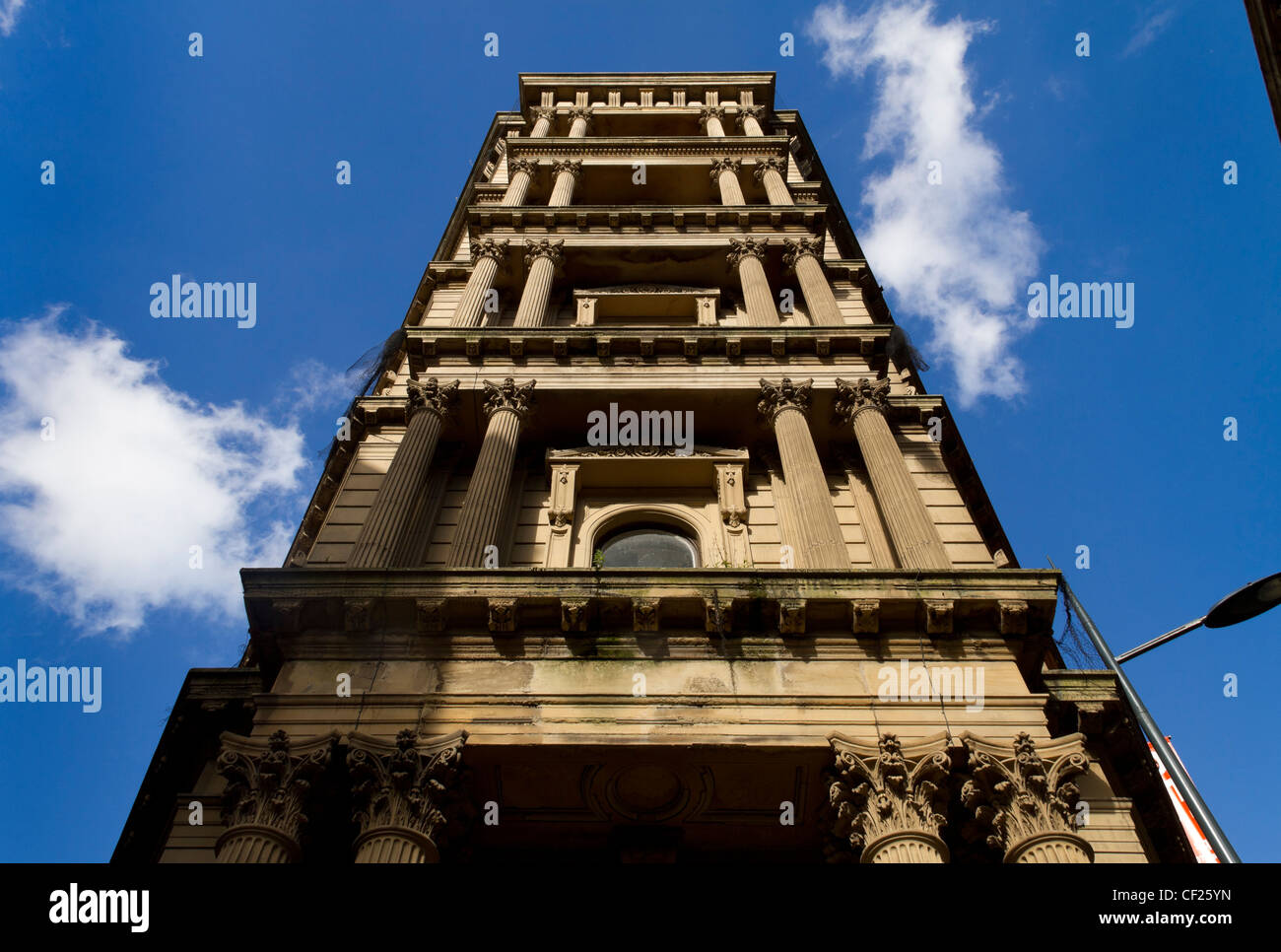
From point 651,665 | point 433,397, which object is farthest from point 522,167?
point 651,665

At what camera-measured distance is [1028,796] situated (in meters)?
10.3

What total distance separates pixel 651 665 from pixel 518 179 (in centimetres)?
2155

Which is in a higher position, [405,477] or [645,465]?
[645,465]

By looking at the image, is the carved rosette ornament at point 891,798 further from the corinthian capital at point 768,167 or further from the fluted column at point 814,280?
the corinthian capital at point 768,167

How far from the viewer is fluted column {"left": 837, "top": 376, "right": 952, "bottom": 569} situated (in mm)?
14031

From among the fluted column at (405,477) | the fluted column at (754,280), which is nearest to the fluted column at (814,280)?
the fluted column at (754,280)

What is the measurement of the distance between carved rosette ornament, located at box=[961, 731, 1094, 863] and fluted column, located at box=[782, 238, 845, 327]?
11173 millimetres

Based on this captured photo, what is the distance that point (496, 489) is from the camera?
15.8 meters

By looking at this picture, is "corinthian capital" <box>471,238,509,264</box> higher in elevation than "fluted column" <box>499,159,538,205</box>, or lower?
lower

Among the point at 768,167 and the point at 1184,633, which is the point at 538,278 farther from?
the point at 1184,633

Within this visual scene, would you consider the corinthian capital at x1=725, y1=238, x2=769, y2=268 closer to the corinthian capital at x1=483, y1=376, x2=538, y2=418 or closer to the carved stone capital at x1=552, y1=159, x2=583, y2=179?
the carved stone capital at x1=552, y1=159, x2=583, y2=179

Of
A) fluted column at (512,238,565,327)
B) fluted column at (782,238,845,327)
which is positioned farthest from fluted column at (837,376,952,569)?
fluted column at (512,238,565,327)

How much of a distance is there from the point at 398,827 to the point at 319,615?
11.5ft
